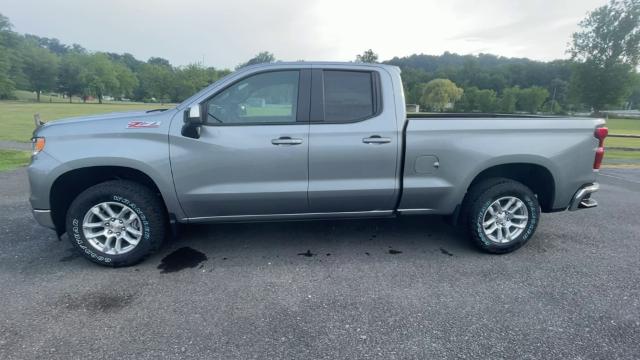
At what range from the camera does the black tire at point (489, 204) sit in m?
3.52

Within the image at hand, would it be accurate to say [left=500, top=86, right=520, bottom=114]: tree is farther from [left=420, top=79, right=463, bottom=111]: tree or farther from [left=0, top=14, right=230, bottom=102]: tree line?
[left=0, top=14, right=230, bottom=102]: tree line

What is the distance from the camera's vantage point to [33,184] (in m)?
3.10

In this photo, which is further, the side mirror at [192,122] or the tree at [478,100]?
the tree at [478,100]

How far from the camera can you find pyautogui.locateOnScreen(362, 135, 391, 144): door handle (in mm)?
3262

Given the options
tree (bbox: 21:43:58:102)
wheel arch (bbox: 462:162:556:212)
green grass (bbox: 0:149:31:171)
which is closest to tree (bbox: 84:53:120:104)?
tree (bbox: 21:43:58:102)

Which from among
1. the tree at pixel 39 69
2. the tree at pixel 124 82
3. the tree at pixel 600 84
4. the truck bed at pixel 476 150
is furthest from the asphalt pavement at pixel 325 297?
the tree at pixel 124 82

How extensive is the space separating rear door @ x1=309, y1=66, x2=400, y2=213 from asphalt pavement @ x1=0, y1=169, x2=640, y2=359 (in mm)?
678

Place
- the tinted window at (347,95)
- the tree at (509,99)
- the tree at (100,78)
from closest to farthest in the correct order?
the tinted window at (347,95), the tree at (509,99), the tree at (100,78)

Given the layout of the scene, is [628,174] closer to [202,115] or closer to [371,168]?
[371,168]

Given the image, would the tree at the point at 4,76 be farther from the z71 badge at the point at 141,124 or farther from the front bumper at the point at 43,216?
the z71 badge at the point at 141,124

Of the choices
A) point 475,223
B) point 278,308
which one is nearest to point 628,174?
point 475,223

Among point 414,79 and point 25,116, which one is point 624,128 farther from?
point 25,116

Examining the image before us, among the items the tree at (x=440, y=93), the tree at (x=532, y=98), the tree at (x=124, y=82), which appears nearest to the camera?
the tree at (x=532, y=98)

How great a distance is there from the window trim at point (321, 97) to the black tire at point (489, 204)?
4.51ft
